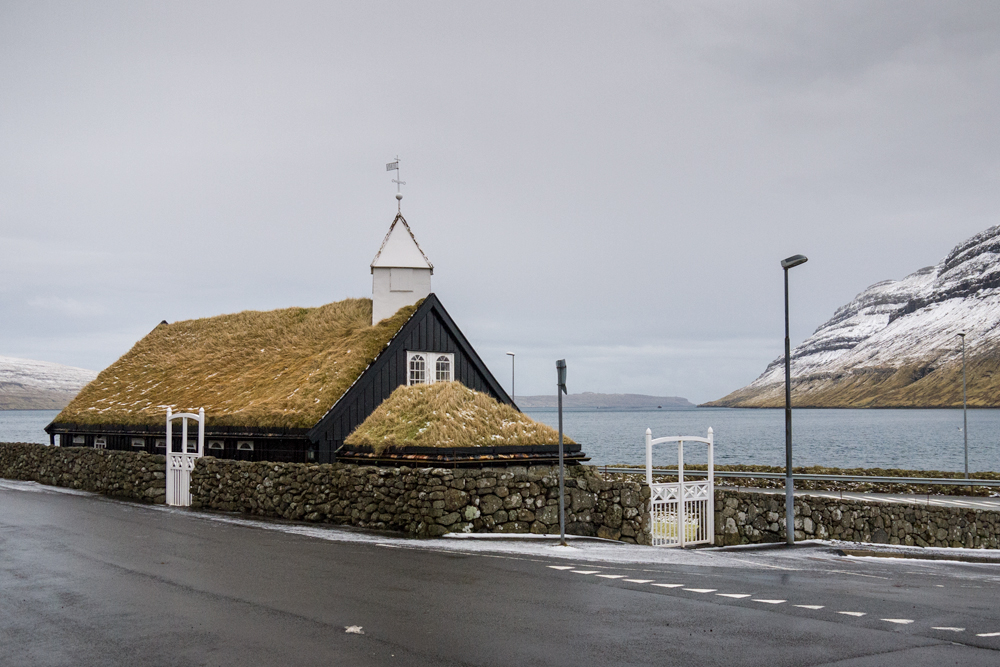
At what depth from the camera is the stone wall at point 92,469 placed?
26281 millimetres

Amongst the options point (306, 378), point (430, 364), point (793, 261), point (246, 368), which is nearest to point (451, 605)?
point (793, 261)

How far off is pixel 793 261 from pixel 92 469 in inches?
988

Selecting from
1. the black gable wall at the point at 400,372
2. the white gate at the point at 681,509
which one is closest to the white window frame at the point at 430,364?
the black gable wall at the point at 400,372

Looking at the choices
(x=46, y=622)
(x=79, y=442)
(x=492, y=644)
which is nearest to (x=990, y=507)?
(x=492, y=644)

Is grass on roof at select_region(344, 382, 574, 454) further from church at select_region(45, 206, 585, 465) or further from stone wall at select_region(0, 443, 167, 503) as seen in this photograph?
stone wall at select_region(0, 443, 167, 503)

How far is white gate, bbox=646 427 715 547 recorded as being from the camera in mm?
21484

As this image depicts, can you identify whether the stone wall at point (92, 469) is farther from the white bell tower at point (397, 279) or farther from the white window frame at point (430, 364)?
the white bell tower at point (397, 279)

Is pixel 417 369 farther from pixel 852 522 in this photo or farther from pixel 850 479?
pixel 850 479

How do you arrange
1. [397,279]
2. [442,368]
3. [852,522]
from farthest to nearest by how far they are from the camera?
[397,279]
[442,368]
[852,522]

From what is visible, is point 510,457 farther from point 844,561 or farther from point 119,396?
point 119,396

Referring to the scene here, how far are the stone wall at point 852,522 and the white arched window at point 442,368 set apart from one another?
1064cm

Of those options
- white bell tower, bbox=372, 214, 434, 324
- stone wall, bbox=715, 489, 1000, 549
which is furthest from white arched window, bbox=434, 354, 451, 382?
stone wall, bbox=715, 489, 1000, 549

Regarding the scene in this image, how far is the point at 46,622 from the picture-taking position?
10.2 metres

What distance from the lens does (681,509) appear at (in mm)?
21859
